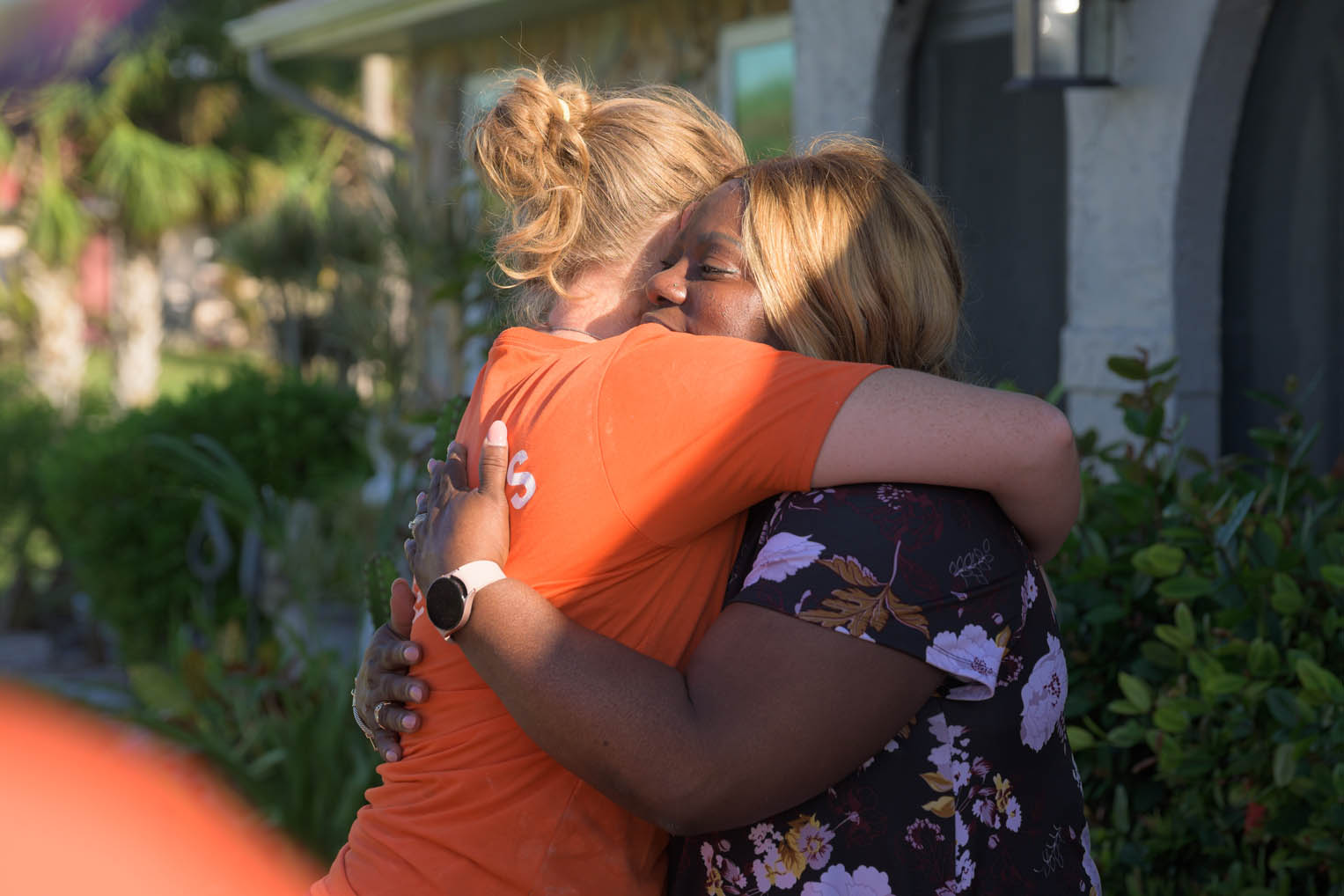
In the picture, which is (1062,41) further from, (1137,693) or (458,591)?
(458,591)

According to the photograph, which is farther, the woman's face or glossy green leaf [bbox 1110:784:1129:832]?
glossy green leaf [bbox 1110:784:1129:832]

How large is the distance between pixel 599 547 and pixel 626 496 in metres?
0.07

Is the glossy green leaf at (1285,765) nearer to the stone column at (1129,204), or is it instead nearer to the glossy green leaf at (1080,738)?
the glossy green leaf at (1080,738)

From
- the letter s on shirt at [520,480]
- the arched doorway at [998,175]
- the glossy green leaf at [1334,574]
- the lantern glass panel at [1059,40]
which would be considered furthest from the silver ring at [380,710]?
the arched doorway at [998,175]

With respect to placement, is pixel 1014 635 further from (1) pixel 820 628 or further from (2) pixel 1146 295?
(2) pixel 1146 295

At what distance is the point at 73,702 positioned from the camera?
5.19 meters

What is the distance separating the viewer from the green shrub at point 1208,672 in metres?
2.36

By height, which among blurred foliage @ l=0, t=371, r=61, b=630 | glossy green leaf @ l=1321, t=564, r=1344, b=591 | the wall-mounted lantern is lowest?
blurred foliage @ l=0, t=371, r=61, b=630

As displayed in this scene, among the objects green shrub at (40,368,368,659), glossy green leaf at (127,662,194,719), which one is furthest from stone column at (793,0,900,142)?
green shrub at (40,368,368,659)

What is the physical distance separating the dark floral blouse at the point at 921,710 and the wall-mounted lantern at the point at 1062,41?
2826mm

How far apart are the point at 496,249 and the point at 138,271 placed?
18.8m

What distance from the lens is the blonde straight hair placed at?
162 centimetres

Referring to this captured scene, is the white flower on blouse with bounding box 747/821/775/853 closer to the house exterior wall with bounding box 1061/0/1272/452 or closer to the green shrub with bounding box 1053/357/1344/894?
the green shrub with bounding box 1053/357/1344/894

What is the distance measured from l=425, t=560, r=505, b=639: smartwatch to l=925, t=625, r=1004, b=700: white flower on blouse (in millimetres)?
477
